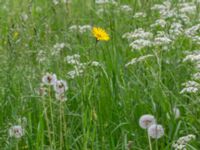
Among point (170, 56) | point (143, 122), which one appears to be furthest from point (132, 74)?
point (143, 122)

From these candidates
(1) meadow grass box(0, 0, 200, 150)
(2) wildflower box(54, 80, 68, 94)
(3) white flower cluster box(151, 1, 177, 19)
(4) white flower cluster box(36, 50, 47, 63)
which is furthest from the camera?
(3) white flower cluster box(151, 1, 177, 19)

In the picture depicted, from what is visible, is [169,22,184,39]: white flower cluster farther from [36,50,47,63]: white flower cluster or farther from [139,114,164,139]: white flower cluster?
[139,114,164,139]: white flower cluster

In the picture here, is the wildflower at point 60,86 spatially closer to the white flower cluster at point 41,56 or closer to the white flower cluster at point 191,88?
the white flower cluster at point 191,88

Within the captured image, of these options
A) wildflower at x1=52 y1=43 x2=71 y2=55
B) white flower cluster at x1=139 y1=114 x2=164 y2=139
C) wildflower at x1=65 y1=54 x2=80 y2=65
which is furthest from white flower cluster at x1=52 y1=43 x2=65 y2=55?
white flower cluster at x1=139 y1=114 x2=164 y2=139

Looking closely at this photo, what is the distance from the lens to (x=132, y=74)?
3.75 metres

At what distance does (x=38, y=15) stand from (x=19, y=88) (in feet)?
8.96

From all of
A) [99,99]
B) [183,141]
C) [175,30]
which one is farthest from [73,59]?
[183,141]

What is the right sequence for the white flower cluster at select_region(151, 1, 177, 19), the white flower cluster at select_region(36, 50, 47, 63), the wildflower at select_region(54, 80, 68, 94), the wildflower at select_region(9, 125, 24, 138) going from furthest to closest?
1. the white flower cluster at select_region(151, 1, 177, 19)
2. the white flower cluster at select_region(36, 50, 47, 63)
3. the wildflower at select_region(9, 125, 24, 138)
4. the wildflower at select_region(54, 80, 68, 94)

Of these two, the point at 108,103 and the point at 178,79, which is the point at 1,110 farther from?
the point at 178,79

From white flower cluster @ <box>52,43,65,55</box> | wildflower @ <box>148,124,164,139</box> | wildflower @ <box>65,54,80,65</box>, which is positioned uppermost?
white flower cluster @ <box>52,43,65,55</box>

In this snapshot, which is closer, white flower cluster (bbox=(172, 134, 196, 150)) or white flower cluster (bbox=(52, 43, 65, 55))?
white flower cluster (bbox=(172, 134, 196, 150))

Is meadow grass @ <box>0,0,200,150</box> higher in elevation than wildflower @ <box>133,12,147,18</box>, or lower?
lower

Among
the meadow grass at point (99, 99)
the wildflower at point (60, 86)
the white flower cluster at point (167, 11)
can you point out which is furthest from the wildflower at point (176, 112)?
the white flower cluster at point (167, 11)

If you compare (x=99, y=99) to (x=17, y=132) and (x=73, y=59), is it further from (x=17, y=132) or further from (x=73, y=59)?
(x=17, y=132)
